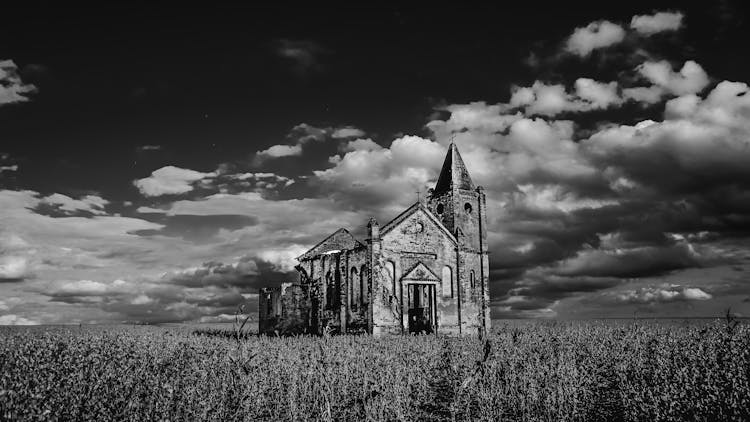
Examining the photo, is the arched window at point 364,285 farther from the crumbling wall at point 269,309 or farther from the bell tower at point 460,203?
the bell tower at point 460,203

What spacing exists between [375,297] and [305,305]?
22.0ft

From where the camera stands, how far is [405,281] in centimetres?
3039

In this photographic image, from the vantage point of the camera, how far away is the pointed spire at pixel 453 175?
37.0 m

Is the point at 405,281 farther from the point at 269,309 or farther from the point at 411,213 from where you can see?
the point at 269,309

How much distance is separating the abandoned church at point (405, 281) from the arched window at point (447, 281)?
0.22 ft

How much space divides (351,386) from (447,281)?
2379cm

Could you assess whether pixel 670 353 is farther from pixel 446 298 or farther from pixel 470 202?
pixel 470 202

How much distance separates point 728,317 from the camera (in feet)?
42.9

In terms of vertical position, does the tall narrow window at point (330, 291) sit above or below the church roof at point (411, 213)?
below

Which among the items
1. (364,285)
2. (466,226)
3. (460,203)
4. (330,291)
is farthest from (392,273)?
(460,203)

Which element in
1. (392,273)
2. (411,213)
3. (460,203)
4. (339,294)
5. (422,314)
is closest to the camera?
(392,273)

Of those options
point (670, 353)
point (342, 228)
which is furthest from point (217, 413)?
point (342, 228)

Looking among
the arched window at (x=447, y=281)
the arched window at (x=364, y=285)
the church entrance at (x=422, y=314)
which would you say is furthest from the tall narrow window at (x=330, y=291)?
the arched window at (x=447, y=281)

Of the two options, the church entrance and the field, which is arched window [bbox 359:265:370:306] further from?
the field
